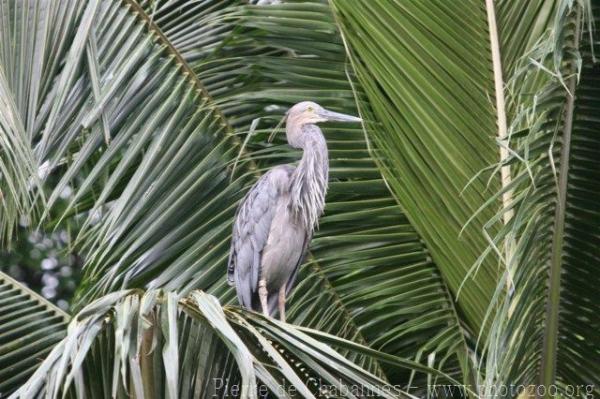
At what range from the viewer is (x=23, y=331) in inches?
159

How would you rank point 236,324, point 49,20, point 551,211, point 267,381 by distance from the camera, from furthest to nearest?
point 49,20
point 551,211
point 236,324
point 267,381

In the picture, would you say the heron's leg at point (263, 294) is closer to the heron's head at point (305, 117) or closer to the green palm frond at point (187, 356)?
the heron's head at point (305, 117)

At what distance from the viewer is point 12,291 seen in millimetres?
4242

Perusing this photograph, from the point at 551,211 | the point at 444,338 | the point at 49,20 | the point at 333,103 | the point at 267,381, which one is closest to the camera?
the point at 267,381

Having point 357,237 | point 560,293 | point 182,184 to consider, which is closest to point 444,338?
point 357,237

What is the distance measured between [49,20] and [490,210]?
172 centimetres

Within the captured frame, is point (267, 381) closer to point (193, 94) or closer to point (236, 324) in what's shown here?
point (236, 324)

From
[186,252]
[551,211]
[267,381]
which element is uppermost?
[551,211]

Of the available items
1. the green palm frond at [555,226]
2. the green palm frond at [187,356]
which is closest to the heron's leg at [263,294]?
the green palm frond at [555,226]

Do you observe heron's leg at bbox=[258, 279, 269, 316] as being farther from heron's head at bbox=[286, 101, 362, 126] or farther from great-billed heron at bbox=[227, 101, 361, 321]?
heron's head at bbox=[286, 101, 362, 126]

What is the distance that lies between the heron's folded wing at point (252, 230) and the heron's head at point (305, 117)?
0.17 metres

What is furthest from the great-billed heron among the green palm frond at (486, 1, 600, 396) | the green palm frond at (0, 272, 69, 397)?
the green palm frond at (486, 1, 600, 396)

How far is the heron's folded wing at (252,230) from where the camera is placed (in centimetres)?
447

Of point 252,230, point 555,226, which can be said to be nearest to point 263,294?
point 252,230
